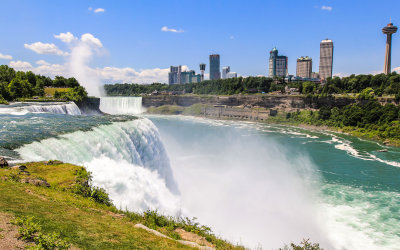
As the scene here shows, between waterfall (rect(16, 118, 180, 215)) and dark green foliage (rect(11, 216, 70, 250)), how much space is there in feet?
11.2

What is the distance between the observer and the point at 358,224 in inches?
604

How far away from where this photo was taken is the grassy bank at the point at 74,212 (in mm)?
5871

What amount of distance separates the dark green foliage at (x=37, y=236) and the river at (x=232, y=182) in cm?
440

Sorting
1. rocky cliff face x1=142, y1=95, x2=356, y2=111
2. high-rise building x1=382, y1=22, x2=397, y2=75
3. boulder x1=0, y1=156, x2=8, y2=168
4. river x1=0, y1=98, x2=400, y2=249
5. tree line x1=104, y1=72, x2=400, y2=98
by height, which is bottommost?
river x1=0, y1=98, x2=400, y2=249

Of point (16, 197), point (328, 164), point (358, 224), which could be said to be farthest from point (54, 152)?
point (328, 164)

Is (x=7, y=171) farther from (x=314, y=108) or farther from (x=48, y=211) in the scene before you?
A: (x=314, y=108)

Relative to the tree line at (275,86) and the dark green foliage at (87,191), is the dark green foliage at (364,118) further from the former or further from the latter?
the dark green foliage at (87,191)

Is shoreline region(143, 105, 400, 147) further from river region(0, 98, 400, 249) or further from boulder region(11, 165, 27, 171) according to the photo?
boulder region(11, 165, 27, 171)

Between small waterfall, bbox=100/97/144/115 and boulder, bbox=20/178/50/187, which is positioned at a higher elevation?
small waterfall, bbox=100/97/144/115

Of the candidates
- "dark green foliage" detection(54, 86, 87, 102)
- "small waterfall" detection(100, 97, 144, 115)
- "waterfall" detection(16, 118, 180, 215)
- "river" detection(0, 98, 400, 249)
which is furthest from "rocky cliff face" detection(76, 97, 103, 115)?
"waterfall" detection(16, 118, 180, 215)

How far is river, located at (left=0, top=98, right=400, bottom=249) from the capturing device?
11.9 m

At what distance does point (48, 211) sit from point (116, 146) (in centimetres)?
737

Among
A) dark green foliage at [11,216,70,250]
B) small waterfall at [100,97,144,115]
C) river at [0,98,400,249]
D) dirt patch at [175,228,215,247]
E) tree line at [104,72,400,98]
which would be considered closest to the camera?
dark green foliage at [11,216,70,250]

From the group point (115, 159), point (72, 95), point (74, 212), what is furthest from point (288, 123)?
point (74, 212)
